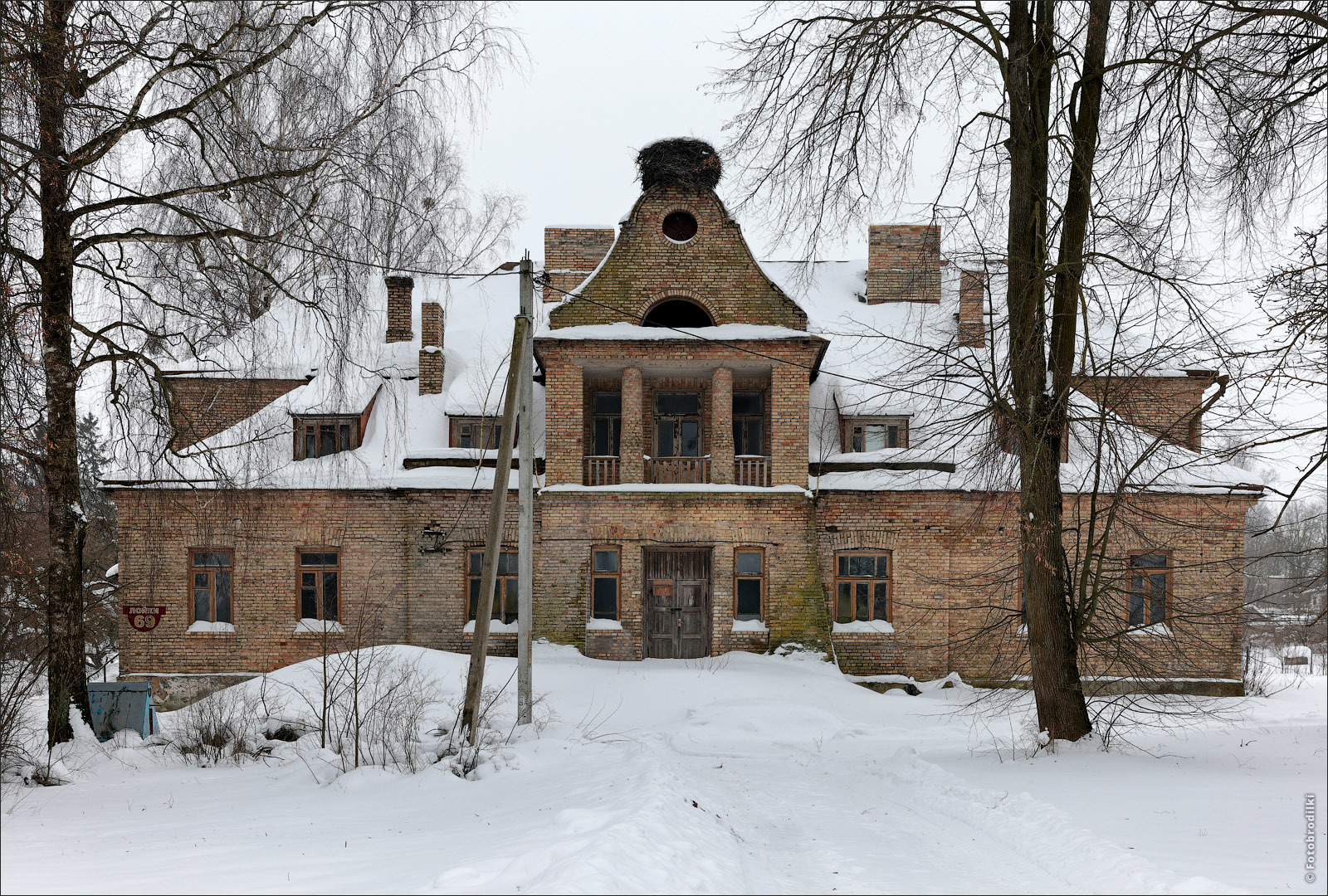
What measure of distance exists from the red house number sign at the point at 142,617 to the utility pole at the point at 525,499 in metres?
10.7

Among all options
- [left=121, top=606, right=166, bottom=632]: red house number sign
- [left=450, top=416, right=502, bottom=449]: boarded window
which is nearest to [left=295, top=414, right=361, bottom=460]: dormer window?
[left=450, top=416, right=502, bottom=449]: boarded window

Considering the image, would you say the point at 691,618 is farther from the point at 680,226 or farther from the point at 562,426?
the point at 680,226

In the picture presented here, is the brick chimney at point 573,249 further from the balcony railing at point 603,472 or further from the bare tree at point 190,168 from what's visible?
the bare tree at point 190,168

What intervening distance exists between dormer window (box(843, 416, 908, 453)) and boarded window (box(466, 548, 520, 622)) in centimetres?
785

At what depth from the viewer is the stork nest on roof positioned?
60.4ft

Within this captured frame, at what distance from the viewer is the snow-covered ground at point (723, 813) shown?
5480mm

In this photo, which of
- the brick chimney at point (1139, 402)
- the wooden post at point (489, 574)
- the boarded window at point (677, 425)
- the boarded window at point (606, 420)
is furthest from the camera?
the boarded window at point (606, 420)

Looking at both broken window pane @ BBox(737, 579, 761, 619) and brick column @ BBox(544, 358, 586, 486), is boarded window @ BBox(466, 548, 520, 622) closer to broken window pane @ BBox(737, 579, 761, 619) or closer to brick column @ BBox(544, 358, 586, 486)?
brick column @ BBox(544, 358, 586, 486)

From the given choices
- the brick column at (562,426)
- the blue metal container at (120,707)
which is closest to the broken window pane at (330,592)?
the brick column at (562,426)

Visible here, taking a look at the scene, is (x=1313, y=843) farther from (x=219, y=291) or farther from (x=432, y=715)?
(x=219, y=291)

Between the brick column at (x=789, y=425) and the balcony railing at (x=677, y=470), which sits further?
the balcony railing at (x=677, y=470)

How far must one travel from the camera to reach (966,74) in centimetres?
1039

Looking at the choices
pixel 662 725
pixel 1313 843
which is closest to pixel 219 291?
pixel 662 725

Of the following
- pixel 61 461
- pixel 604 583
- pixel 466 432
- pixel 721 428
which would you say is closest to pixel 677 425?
pixel 721 428
